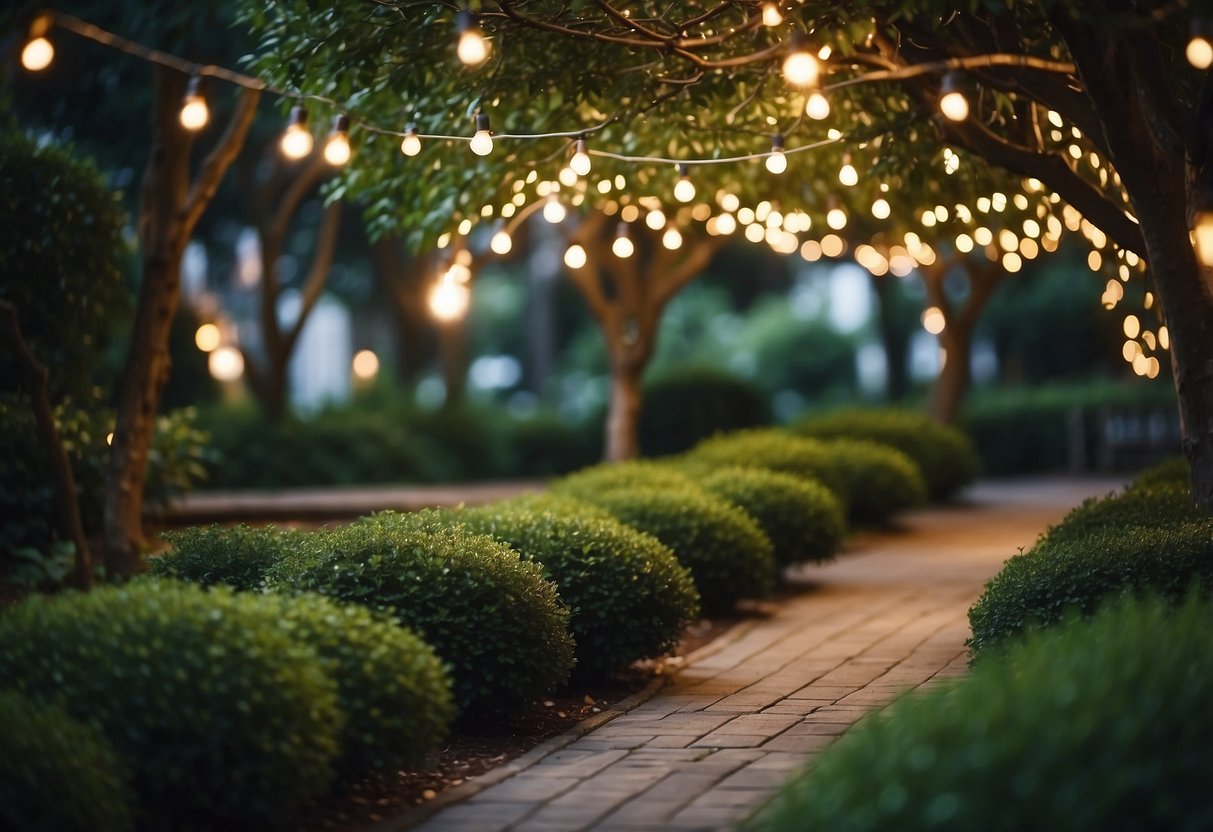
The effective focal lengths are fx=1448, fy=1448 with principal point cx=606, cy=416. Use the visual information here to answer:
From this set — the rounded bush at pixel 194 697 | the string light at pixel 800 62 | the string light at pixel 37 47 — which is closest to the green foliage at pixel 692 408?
the string light at pixel 37 47

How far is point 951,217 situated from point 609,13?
4387mm

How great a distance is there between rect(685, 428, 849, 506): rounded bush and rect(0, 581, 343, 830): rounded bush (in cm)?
837

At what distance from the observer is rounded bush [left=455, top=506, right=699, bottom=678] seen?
7.74 m

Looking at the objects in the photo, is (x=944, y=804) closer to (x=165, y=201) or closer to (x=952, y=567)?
(x=165, y=201)

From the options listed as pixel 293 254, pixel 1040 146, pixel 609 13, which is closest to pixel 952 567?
pixel 1040 146

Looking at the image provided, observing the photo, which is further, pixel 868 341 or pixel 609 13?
pixel 868 341

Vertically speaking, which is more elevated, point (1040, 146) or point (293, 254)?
point (293, 254)

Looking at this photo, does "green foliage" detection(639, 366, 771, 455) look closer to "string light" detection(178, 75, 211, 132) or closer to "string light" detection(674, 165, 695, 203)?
"string light" detection(674, 165, 695, 203)

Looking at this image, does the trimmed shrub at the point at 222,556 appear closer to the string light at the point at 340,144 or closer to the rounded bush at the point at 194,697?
the rounded bush at the point at 194,697

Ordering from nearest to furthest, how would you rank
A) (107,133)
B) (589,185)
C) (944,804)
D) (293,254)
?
1. (944,804)
2. (589,185)
3. (107,133)
4. (293,254)

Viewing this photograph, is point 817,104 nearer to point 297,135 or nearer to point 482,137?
point 482,137

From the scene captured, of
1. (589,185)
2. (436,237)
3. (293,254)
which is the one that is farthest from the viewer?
(293,254)

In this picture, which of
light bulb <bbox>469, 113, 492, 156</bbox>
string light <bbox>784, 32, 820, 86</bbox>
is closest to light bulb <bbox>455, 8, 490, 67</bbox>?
light bulb <bbox>469, 113, 492, 156</bbox>

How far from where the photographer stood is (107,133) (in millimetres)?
15703
